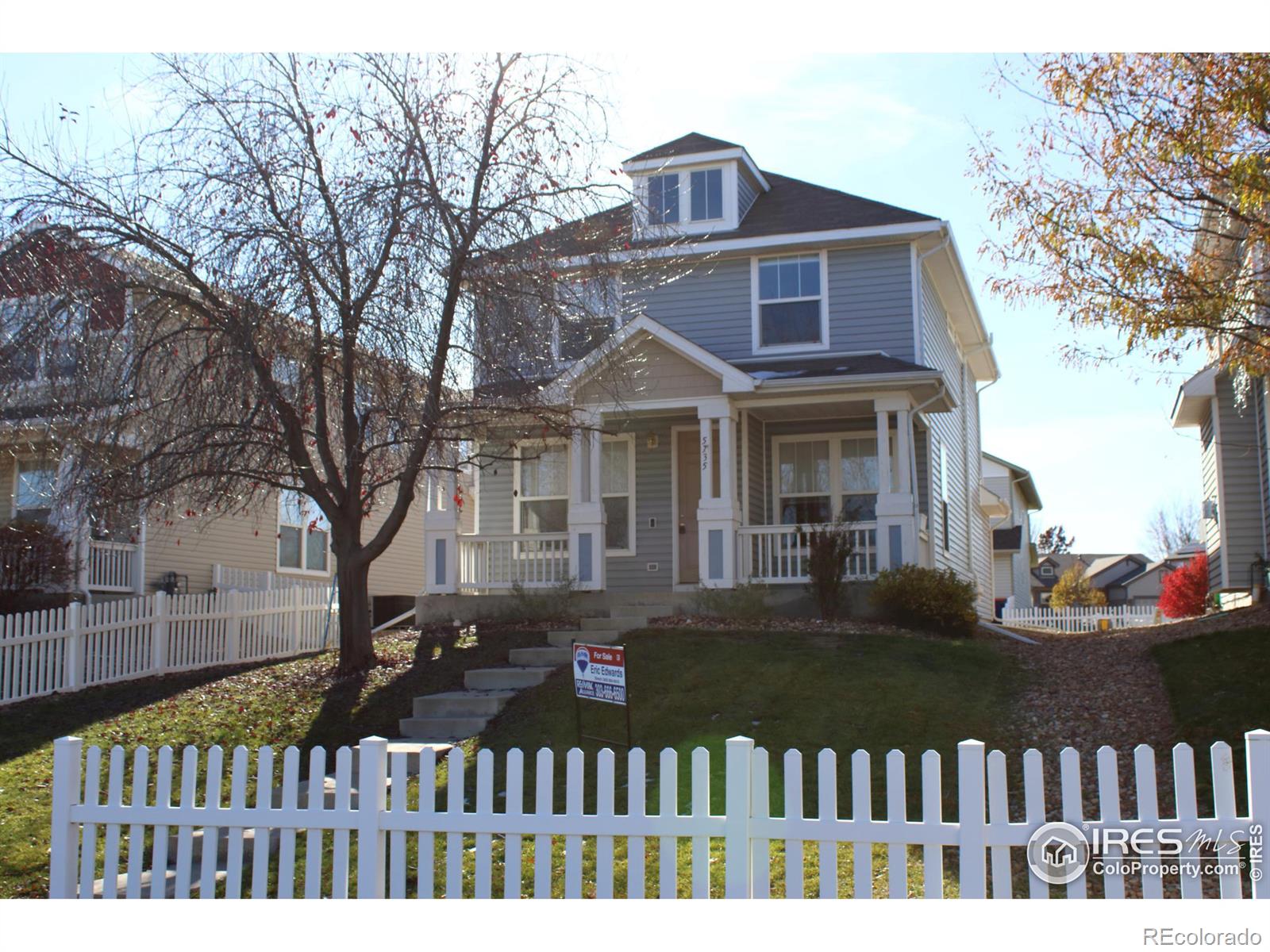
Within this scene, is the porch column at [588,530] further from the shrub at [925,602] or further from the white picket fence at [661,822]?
the white picket fence at [661,822]

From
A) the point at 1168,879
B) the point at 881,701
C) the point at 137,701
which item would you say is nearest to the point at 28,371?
the point at 137,701

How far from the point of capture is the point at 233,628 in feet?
45.4

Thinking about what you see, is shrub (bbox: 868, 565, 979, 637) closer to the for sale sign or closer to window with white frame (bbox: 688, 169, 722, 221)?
the for sale sign

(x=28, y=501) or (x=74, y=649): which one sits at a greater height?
Result: (x=28, y=501)

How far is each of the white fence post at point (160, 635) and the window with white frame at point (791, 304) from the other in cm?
910

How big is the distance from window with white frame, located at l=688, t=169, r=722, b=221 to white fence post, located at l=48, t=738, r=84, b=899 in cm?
1487

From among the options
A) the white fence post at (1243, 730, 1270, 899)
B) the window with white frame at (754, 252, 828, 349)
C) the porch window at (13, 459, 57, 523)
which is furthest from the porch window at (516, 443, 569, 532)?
the white fence post at (1243, 730, 1270, 899)

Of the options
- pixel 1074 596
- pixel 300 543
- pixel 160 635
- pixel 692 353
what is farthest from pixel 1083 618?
pixel 160 635

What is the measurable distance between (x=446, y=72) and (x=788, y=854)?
832 centimetres

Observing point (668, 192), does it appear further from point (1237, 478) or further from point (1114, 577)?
point (1114, 577)

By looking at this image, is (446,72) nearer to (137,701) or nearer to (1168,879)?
(137,701)

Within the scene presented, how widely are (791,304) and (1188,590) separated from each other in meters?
9.56

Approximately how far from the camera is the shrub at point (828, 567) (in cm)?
1468

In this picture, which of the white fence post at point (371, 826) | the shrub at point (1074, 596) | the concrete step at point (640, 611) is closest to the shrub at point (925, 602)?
the concrete step at point (640, 611)
